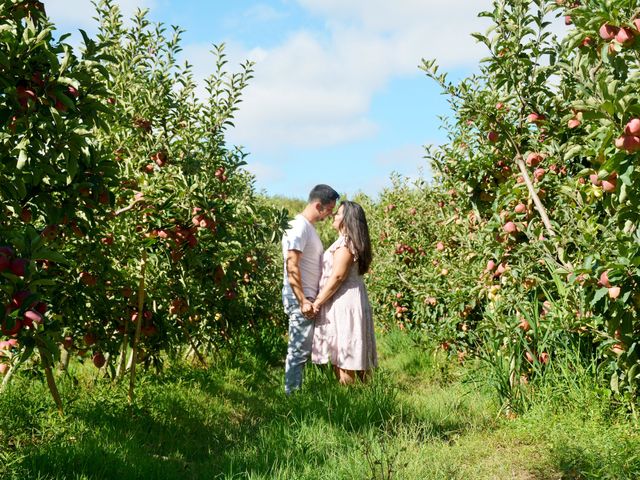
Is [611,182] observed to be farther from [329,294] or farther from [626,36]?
[329,294]

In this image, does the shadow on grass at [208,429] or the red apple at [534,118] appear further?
the red apple at [534,118]

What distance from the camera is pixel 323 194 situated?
5.51 meters

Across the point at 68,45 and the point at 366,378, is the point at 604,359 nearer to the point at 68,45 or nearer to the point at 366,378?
the point at 366,378

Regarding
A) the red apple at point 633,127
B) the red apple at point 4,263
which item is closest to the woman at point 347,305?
the red apple at point 633,127

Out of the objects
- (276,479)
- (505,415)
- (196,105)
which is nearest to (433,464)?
(276,479)

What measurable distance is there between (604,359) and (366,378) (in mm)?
1756

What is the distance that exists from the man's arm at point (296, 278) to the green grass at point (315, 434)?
549 mm

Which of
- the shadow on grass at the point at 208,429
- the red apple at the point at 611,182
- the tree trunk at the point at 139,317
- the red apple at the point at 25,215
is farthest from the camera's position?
the tree trunk at the point at 139,317

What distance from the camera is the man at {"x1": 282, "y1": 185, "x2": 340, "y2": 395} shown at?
538cm

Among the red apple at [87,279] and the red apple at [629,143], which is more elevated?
the red apple at [629,143]

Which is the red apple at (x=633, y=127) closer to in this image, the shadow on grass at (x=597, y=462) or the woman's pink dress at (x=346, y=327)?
the shadow on grass at (x=597, y=462)

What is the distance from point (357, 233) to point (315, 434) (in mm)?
1781

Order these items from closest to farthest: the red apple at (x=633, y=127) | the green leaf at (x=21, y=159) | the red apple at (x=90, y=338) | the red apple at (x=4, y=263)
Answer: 1. the red apple at (x=4, y=263)
2. the red apple at (x=633, y=127)
3. the green leaf at (x=21, y=159)
4. the red apple at (x=90, y=338)

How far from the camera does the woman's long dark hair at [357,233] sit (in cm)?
536
